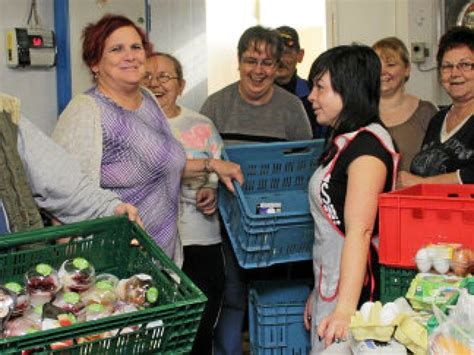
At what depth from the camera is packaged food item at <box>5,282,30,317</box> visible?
155 cm

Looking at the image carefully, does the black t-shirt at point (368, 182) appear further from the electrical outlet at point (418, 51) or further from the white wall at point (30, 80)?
the electrical outlet at point (418, 51)

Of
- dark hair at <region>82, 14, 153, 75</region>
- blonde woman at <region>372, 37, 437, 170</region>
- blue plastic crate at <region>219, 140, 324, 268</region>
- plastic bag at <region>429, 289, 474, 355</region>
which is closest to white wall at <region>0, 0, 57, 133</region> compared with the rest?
dark hair at <region>82, 14, 153, 75</region>

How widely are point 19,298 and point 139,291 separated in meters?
0.27

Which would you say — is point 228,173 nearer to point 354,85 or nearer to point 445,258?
point 354,85

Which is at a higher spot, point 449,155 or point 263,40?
point 263,40

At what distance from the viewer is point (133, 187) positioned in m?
2.37

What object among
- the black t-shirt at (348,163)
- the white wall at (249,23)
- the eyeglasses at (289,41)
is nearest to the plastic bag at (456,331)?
the black t-shirt at (348,163)

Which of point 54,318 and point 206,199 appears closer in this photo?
point 54,318

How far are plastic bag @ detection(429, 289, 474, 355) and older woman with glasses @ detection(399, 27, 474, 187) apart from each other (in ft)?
3.66

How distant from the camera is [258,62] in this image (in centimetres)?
308

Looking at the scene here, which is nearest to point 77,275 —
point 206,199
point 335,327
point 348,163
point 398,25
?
point 335,327

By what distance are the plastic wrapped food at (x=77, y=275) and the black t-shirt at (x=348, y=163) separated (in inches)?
29.2

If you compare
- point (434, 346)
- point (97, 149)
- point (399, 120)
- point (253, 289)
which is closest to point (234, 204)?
point (253, 289)

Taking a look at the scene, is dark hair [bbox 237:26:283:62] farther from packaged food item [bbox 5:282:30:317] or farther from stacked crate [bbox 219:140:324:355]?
packaged food item [bbox 5:282:30:317]
